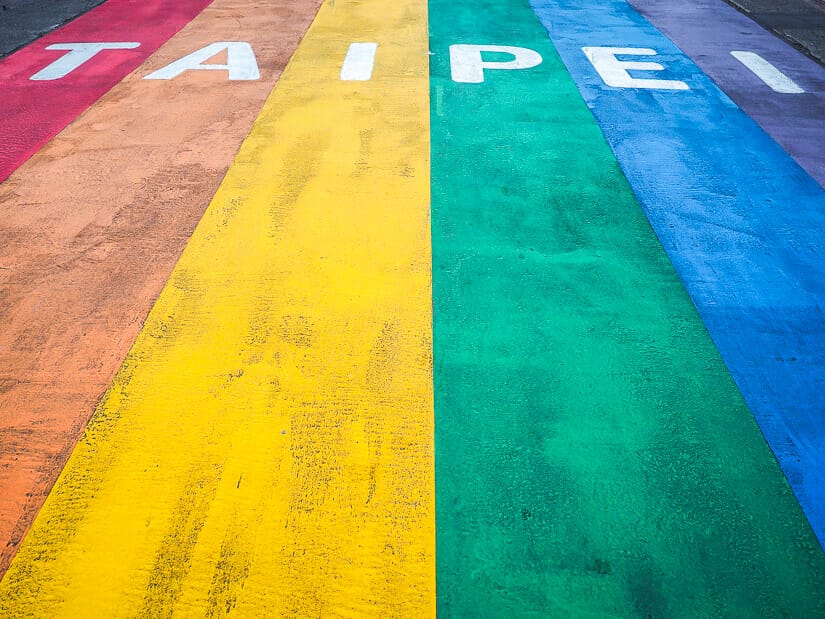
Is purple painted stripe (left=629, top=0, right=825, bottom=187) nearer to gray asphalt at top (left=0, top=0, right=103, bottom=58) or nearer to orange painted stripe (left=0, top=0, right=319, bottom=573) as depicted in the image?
orange painted stripe (left=0, top=0, right=319, bottom=573)

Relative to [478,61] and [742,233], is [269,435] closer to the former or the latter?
[742,233]

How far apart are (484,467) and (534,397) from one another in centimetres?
57

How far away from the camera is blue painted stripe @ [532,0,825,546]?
3.05 m

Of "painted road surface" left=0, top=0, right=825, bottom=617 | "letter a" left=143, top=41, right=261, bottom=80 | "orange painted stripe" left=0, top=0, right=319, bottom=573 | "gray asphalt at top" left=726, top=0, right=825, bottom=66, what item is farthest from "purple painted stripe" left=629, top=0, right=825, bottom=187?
"letter a" left=143, top=41, right=261, bottom=80

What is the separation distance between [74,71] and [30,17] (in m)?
2.83

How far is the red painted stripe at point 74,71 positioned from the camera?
17.7 feet

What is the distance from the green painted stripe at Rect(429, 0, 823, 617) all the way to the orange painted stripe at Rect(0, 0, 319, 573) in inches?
82.9

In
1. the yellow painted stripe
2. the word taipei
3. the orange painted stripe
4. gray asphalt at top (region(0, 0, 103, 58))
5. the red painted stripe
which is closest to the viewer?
the yellow painted stripe

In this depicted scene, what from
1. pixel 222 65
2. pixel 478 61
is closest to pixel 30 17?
pixel 222 65

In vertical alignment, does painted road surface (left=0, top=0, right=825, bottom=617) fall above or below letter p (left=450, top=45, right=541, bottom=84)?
below

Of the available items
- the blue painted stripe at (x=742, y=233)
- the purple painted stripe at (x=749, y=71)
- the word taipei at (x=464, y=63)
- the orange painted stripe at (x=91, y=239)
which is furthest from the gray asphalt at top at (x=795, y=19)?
the orange painted stripe at (x=91, y=239)

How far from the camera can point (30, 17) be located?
26.6 ft

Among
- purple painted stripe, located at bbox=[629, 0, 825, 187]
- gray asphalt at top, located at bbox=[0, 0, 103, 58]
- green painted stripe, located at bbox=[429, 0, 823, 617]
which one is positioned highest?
gray asphalt at top, located at bbox=[0, 0, 103, 58]

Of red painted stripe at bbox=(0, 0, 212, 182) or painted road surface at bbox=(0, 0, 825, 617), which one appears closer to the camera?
painted road surface at bbox=(0, 0, 825, 617)
